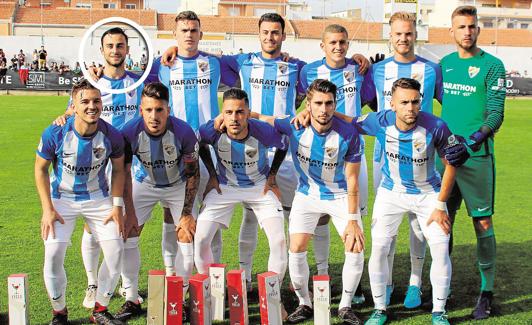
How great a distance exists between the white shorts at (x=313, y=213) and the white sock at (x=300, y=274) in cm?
20

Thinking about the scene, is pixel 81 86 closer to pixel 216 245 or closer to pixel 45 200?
pixel 45 200

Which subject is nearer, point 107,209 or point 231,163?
point 107,209

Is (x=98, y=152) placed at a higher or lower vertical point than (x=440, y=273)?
higher

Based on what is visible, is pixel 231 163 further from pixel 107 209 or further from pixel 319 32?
pixel 319 32

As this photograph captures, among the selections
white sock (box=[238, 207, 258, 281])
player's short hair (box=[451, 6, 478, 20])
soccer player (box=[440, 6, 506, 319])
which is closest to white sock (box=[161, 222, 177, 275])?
white sock (box=[238, 207, 258, 281])

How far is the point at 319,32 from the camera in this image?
46.9m

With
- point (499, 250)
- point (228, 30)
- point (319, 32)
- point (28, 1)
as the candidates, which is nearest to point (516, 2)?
point (319, 32)

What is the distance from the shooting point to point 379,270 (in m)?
4.96

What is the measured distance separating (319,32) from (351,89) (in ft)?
138

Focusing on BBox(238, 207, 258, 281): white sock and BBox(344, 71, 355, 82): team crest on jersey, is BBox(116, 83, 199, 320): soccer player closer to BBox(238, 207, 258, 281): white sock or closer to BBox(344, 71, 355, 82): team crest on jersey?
BBox(238, 207, 258, 281): white sock

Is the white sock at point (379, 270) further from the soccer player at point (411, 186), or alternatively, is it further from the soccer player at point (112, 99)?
the soccer player at point (112, 99)

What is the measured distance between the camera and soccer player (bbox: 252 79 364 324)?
5016mm

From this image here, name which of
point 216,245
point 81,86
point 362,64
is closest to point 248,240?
point 216,245

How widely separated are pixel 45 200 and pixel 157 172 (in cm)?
91
